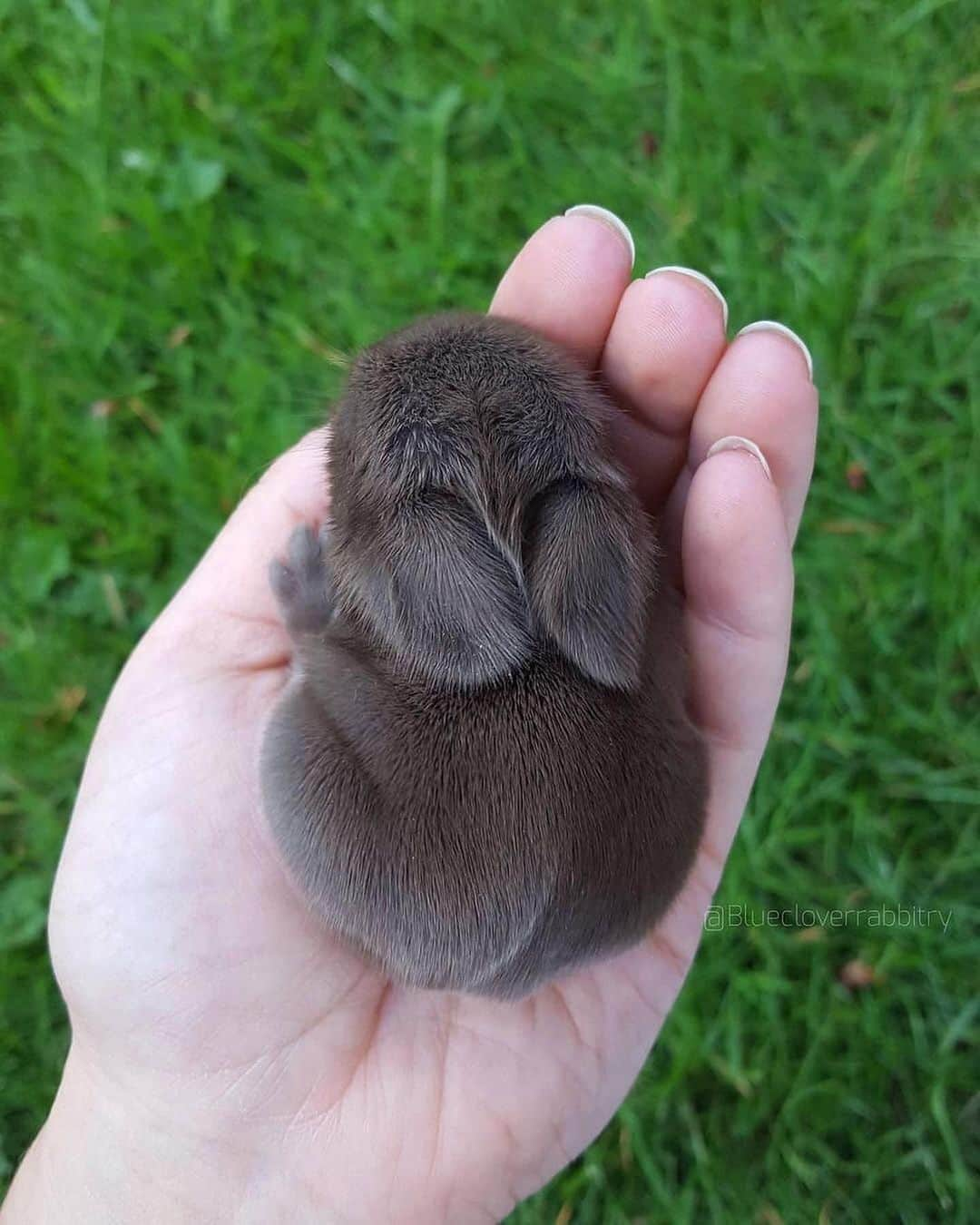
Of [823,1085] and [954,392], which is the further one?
[954,392]

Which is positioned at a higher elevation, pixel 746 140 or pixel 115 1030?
pixel 746 140

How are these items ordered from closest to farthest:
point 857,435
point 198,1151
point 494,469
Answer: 1. point 494,469
2. point 198,1151
3. point 857,435

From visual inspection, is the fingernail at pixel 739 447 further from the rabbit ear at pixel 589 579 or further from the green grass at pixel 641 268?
the green grass at pixel 641 268

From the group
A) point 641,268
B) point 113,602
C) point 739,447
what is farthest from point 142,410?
point 739,447

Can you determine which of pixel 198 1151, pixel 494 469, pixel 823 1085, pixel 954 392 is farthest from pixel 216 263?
pixel 823 1085

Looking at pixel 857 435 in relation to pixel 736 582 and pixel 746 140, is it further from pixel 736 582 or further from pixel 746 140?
pixel 736 582

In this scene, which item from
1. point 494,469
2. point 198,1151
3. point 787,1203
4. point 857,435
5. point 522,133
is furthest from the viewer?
point 522,133

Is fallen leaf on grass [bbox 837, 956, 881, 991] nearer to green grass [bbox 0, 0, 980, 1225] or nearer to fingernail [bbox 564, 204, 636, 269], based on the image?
green grass [bbox 0, 0, 980, 1225]

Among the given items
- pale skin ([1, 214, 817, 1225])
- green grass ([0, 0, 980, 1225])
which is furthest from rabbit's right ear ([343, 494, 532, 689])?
green grass ([0, 0, 980, 1225])
